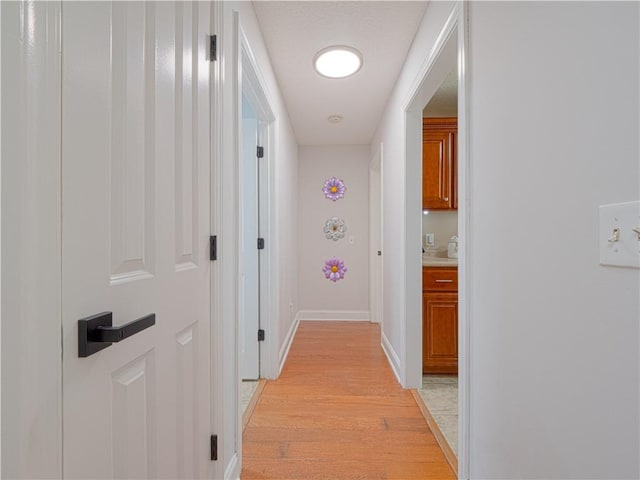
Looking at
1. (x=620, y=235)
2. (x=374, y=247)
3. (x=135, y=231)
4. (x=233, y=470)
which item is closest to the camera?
(x=620, y=235)

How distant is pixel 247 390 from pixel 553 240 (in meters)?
2.26

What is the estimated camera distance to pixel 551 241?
34.5 inches

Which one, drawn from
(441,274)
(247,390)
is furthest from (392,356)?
(247,390)

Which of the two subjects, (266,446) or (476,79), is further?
(266,446)

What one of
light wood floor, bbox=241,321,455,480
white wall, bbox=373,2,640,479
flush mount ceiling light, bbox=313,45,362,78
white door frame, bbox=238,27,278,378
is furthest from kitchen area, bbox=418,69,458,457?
white door frame, bbox=238,27,278,378

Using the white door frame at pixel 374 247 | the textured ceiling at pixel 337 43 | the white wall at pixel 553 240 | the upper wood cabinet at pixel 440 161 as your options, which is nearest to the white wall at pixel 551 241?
the white wall at pixel 553 240

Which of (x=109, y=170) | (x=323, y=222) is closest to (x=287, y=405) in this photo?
(x=109, y=170)

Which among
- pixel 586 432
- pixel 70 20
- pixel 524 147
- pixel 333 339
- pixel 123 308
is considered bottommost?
pixel 333 339

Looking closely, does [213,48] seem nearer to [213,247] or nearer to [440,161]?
[213,247]

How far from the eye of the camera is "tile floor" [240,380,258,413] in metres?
2.29

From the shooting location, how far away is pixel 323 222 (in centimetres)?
472

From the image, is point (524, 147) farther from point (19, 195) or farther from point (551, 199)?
point (19, 195)

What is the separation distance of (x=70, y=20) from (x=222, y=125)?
0.78 metres

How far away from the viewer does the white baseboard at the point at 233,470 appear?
1.42 metres
